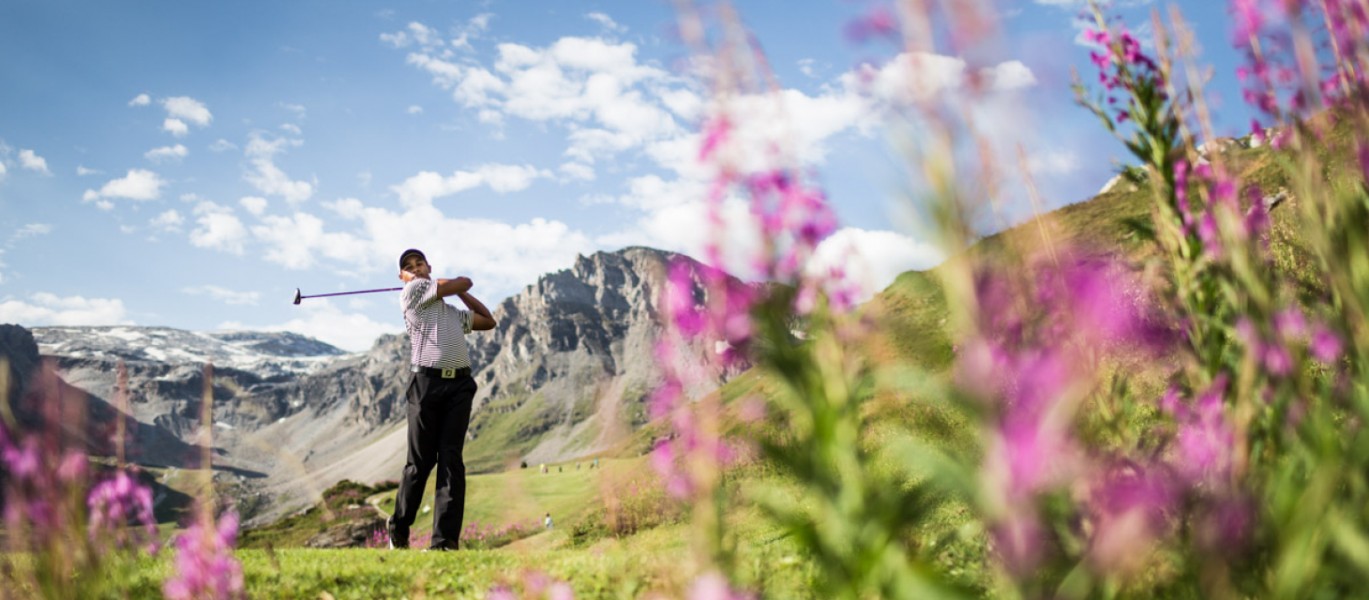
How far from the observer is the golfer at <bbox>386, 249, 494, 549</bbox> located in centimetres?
805

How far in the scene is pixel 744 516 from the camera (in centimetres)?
951

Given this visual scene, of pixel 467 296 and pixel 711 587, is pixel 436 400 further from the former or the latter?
pixel 711 587

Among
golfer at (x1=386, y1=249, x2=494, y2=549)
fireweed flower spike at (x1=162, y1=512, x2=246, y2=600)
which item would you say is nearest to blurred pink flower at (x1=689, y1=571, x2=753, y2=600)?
fireweed flower spike at (x1=162, y1=512, x2=246, y2=600)

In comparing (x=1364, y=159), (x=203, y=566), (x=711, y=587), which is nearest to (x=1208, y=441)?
(x=1364, y=159)

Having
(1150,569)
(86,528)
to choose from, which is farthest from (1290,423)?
(86,528)

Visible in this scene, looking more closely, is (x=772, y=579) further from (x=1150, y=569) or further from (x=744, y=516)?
(x=744, y=516)

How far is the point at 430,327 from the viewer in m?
8.27

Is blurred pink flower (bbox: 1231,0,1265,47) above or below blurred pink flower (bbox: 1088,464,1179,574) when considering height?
above

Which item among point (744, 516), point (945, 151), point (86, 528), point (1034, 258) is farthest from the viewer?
point (744, 516)

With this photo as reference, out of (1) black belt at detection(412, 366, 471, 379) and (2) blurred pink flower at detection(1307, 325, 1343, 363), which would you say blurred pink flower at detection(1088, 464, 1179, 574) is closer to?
(2) blurred pink flower at detection(1307, 325, 1343, 363)

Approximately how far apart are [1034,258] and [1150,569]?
10.8 ft

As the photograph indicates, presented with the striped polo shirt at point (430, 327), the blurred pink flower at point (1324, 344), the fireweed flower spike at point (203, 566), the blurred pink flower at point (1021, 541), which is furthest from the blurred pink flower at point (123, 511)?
the striped polo shirt at point (430, 327)

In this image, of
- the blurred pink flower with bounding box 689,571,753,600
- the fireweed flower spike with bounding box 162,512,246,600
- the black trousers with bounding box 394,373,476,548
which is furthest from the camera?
the black trousers with bounding box 394,373,476,548

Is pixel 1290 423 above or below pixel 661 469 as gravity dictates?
below
